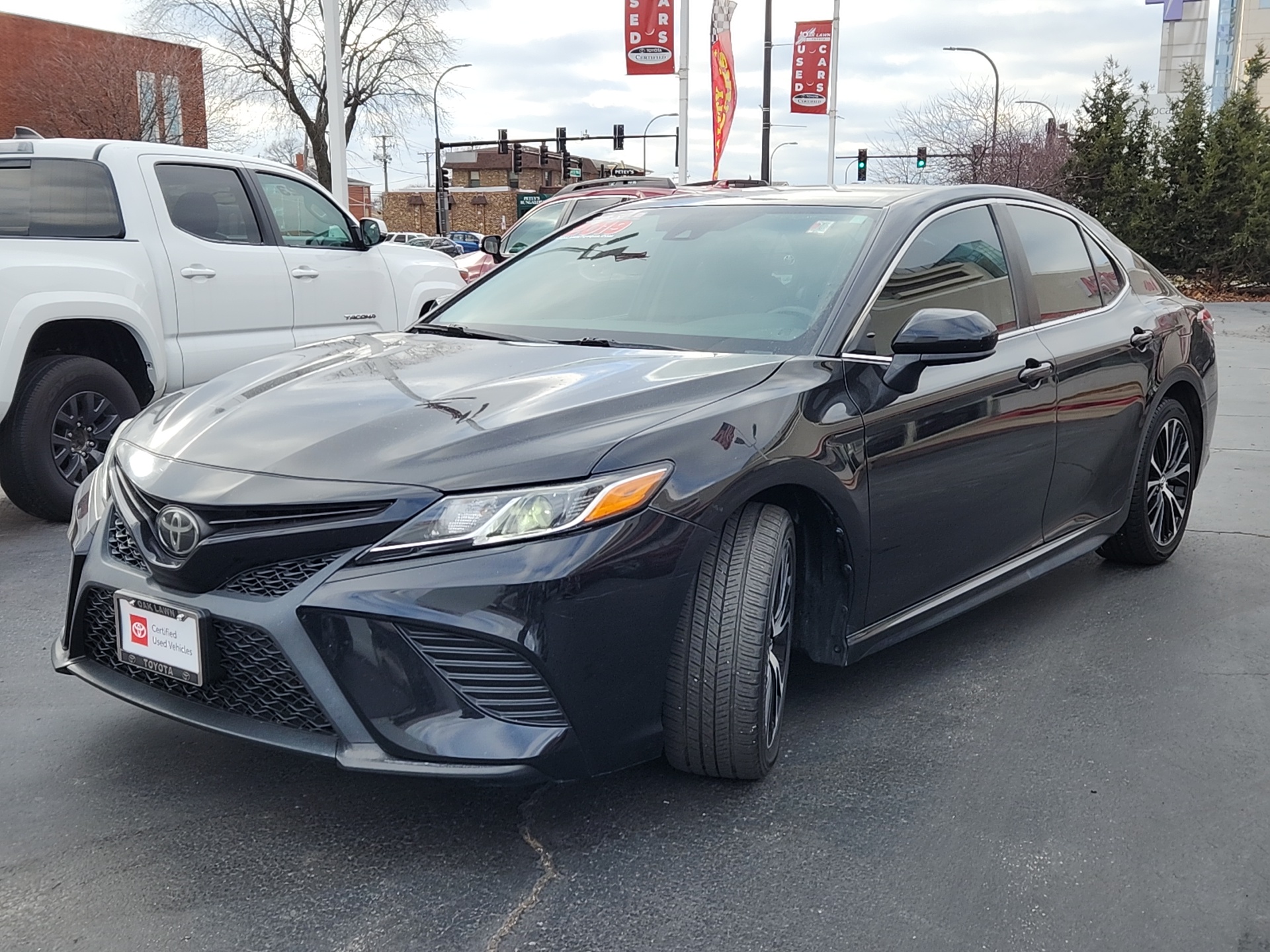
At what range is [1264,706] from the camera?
382cm

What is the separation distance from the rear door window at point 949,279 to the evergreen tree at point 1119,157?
23.5 metres

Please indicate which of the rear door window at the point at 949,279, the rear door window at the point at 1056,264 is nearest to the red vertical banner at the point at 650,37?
the rear door window at the point at 1056,264

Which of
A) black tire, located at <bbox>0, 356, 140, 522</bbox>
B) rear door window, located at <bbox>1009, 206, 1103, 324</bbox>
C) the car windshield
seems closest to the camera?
the car windshield

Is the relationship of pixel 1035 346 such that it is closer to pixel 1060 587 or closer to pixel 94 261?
pixel 1060 587

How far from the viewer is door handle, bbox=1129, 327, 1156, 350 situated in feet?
15.3

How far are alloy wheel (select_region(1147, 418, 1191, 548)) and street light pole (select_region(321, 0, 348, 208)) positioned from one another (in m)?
12.9

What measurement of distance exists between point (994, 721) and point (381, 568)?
2010 millimetres

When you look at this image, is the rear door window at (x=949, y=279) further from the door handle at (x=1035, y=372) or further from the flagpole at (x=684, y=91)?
the flagpole at (x=684, y=91)

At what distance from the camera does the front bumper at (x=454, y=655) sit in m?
2.54

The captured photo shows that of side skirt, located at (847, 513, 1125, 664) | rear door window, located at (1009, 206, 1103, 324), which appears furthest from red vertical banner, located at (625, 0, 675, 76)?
side skirt, located at (847, 513, 1125, 664)

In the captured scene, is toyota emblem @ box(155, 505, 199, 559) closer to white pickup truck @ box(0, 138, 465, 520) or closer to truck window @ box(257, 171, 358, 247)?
white pickup truck @ box(0, 138, 465, 520)

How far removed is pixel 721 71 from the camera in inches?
992

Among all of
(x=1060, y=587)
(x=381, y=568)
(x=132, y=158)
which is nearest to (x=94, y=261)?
(x=132, y=158)

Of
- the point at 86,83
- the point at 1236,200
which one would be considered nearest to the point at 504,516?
the point at 1236,200
